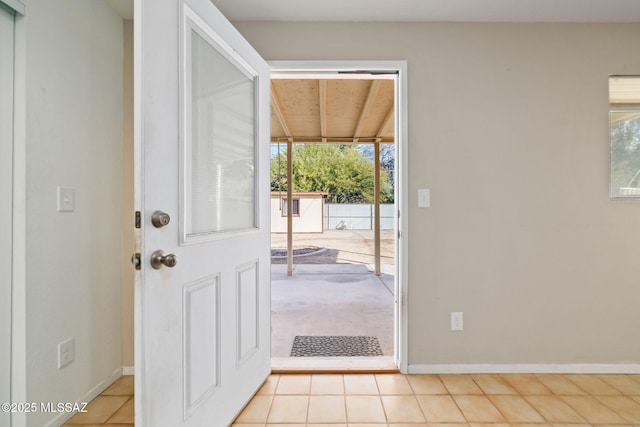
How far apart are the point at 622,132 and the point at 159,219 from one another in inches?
111

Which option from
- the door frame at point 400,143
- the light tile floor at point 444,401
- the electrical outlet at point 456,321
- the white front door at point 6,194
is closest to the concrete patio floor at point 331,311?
the light tile floor at point 444,401

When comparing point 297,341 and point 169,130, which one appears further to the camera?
point 297,341

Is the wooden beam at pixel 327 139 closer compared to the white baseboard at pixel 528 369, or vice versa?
the white baseboard at pixel 528 369

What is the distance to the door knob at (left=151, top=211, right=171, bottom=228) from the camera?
3.69 feet

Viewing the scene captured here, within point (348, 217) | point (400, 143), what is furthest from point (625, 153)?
point (348, 217)

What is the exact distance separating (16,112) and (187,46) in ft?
2.83

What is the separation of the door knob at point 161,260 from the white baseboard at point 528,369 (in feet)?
5.55

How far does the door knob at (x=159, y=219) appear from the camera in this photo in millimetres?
1125

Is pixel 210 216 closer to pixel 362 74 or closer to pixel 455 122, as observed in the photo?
pixel 362 74

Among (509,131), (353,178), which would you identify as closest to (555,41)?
(509,131)

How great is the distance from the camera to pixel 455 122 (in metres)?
2.16

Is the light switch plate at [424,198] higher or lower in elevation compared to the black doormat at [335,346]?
higher

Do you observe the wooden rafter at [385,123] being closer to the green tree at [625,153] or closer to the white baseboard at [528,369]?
the green tree at [625,153]

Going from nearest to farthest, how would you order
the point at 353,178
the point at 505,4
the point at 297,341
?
the point at 505,4 < the point at 297,341 < the point at 353,178
